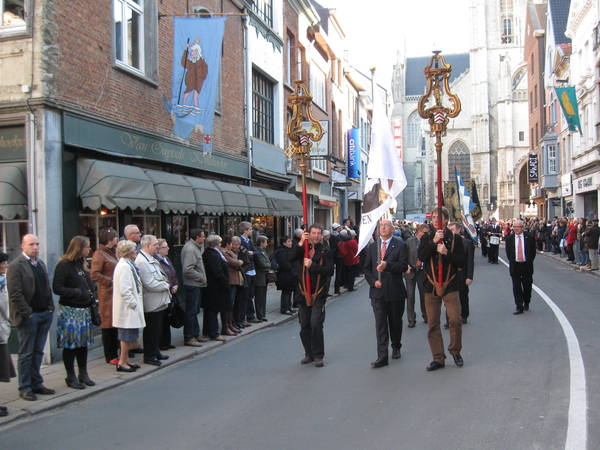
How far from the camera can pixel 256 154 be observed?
16812 mm

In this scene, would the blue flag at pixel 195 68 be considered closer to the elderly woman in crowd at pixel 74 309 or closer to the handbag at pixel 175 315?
the handbag at pixel 175 315

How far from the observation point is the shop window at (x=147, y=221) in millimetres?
10945

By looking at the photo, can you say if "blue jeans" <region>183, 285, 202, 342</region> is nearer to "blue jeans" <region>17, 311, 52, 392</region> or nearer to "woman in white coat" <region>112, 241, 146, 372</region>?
"woman in white coat" <region>112, 241, 146, 372</region>

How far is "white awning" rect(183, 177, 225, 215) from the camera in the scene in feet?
38.3

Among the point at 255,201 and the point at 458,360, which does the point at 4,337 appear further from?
the point at 255,201

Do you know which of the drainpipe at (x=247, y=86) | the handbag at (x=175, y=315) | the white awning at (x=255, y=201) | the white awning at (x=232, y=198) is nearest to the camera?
the handbag at (x=175, y=315)

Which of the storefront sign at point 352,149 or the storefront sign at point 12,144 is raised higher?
the storefront sign at point 352,149

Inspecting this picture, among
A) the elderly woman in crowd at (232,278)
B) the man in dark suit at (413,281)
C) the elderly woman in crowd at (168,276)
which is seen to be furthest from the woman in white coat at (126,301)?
the man in dark suit at (413,281)

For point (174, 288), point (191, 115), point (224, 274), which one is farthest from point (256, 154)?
point (174, 288)

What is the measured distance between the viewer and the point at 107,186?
28.3 ft

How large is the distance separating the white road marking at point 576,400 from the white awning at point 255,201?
27.0 feet

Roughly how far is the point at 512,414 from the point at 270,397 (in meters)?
2.39

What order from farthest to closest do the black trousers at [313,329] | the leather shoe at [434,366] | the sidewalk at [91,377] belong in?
the black trousers at [313,329], the leather shoe at [434,366], the sidewalk at [91,377]

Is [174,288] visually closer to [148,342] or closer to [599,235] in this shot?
[148,342]
